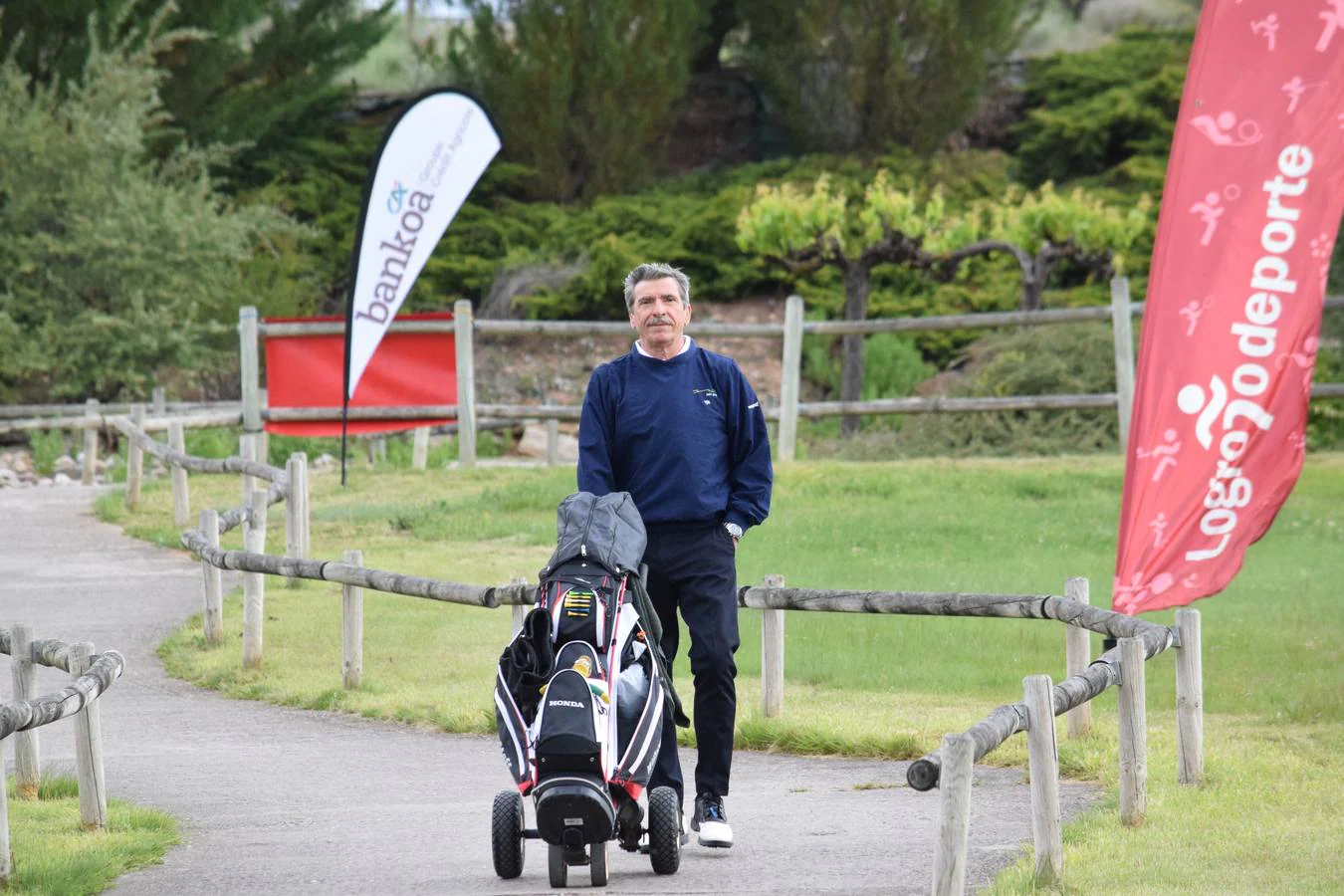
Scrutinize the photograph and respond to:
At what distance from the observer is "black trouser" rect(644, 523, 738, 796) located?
20.8 feet

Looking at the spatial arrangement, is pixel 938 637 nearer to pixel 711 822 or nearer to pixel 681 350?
pixel 711 822

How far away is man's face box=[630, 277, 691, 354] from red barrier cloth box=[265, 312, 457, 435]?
12.2 metres

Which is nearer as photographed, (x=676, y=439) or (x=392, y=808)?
(x=676, y=439)

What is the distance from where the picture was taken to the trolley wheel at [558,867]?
5789 millimetres

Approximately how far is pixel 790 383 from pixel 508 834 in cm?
1286

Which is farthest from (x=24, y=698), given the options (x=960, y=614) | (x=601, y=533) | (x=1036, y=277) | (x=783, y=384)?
(x=1036, y=277)

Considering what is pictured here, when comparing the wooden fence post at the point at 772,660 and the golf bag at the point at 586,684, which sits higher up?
the golf bag at the point at 586,684

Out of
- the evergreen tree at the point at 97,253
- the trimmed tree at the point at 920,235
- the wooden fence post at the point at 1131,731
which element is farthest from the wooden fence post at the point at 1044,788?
the evergreen tree at the point at 97,253

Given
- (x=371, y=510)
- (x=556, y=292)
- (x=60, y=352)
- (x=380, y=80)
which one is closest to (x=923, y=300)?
(x=556, y=292)

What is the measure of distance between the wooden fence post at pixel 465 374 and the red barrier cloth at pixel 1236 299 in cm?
1005

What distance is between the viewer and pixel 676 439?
6312mm

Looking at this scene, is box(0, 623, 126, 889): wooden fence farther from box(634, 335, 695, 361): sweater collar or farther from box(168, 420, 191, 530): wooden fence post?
box(168, 420, 191, 530): wooden fence post

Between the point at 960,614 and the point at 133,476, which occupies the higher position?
the point at 960,614

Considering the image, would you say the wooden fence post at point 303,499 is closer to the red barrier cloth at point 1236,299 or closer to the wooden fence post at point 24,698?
the wooden fence post at point 24,698
